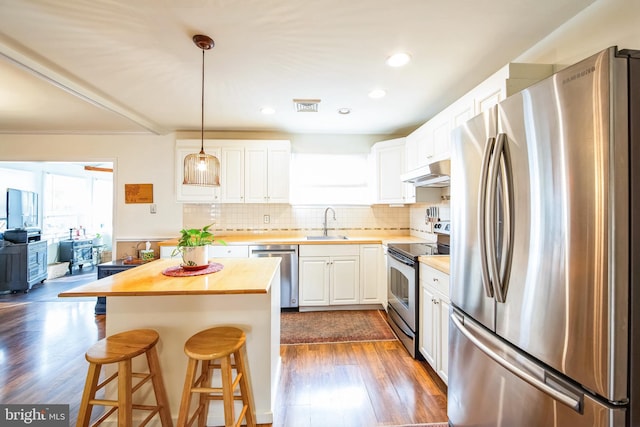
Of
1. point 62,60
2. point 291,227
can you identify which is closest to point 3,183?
point 62,60

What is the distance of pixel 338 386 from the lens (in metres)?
1.99

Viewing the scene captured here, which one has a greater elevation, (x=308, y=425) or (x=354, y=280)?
(x=354, y=280)

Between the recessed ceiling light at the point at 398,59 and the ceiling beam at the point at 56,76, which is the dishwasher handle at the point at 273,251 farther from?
the recessed ceiling light at the point at 398,59

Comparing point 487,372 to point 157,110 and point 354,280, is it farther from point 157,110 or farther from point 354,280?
point 157,110

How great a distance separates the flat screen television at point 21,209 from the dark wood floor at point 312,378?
2.69 m

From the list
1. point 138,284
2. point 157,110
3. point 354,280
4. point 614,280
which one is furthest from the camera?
point 354,280

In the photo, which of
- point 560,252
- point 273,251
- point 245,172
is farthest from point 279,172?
point 560,252

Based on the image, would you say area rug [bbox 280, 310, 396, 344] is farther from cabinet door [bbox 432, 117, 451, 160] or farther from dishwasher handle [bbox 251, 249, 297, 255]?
cabinet door [bbox 432, 117, 451, 160]

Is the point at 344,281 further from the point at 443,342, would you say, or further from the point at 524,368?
the point at 524,368

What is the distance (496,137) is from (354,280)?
2.53 m

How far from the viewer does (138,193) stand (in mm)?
3742

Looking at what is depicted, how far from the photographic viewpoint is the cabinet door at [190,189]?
11.5 ft

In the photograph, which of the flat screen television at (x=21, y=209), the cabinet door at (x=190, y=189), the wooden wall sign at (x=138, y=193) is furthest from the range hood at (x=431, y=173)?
the flat screen television at (x=21, y=209)

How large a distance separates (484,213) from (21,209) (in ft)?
23.3
